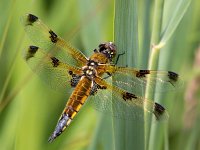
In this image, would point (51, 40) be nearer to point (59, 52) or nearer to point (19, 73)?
point (59, 52)

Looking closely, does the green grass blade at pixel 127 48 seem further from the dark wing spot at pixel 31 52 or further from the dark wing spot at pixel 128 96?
the dark wing spot at pixel 31 52

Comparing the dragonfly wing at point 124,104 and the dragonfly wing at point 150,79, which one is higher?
the dragonfly wing at point 150,79

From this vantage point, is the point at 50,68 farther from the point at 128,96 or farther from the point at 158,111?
the point at 158,111

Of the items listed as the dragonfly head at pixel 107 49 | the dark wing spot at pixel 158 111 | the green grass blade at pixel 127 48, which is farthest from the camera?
the dragonfly head at pixel 107 49

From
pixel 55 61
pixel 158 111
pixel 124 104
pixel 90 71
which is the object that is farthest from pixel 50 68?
pixel 158 111

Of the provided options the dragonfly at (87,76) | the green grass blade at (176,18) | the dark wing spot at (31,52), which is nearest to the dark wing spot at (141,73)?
the dragonfly at (87,76)

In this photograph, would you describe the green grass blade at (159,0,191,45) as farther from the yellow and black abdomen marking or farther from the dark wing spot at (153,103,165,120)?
the yellow and black abdomen marking

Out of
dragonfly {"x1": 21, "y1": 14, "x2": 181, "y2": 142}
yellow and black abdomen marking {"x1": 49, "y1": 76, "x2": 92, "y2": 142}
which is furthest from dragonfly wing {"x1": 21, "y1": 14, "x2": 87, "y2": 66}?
yellow and black abdomen marking {"x1": 49, "y1": 76, "x2": 92, "y2": 142}
